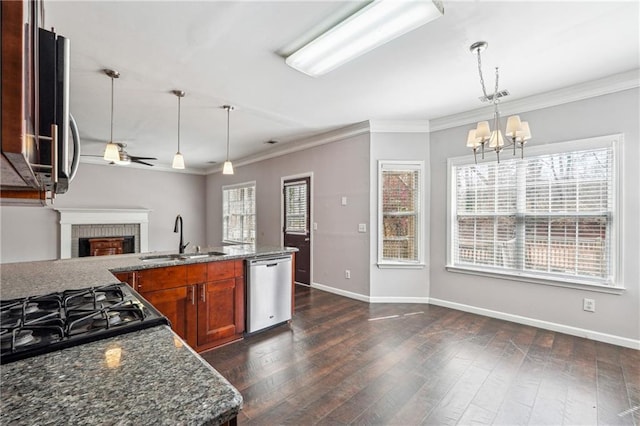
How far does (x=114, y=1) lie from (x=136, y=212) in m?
5.88

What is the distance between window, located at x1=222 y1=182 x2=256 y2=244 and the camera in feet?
22.0

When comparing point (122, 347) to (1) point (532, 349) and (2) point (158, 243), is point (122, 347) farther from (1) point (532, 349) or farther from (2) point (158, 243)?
(2) point (158, 243)

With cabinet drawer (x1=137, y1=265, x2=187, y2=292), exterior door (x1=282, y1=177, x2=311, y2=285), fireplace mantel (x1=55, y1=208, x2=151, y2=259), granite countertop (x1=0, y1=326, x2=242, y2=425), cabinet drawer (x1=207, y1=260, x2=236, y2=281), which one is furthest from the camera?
fireplace mantel (x1=55, y1=208, x2=151, y2=259)

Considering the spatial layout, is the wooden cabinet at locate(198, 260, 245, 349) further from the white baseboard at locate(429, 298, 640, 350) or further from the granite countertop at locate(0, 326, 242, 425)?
the white baseboard at locate(429, 298, 640, 350)

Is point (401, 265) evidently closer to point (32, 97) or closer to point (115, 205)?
point (32, 97)

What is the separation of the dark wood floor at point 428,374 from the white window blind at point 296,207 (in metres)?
2.24

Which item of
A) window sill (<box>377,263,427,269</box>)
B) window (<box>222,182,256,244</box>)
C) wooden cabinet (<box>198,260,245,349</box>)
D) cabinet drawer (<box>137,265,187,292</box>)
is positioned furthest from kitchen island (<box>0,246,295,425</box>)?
window (<box>222,182,256,244</box>)

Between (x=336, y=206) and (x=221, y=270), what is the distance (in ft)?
7.91

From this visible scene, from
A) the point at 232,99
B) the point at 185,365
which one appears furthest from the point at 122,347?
the point at 232,99

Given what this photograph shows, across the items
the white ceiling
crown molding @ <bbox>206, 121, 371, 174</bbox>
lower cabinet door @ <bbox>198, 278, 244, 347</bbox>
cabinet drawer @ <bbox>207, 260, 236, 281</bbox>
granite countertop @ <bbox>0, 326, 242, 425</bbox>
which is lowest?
lower cabinet door @ <bbox>198, 278, 244, 347</bbox>

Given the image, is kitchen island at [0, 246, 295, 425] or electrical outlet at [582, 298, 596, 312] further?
electrical outlet at [582, 298, 596, 312]

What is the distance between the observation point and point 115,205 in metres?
6.71

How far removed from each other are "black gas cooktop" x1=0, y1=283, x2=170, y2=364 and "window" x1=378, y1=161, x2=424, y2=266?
138 inches

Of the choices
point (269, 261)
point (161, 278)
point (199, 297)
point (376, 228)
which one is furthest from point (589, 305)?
point (161, 278)
